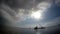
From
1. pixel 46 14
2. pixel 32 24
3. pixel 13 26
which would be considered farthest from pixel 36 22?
pixel 13 26

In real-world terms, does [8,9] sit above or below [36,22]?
above

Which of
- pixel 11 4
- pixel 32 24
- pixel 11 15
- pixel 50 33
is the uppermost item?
pixel 11 4

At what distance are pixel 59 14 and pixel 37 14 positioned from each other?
47cm

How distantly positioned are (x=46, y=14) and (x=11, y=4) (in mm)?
782

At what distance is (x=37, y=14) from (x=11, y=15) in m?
0.56

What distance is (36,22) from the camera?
2828 mm

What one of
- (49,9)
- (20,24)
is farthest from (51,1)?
(20,24)

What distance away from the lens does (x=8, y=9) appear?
2846mm

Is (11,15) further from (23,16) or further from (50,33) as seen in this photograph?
(50,33)

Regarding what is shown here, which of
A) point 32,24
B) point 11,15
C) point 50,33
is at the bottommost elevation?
point 50,33

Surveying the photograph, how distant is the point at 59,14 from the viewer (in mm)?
2820

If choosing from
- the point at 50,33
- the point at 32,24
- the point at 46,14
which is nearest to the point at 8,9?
the point at 32,24

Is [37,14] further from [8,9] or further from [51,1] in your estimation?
[8,9]

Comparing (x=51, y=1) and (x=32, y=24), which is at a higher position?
(x=51, y=1)
